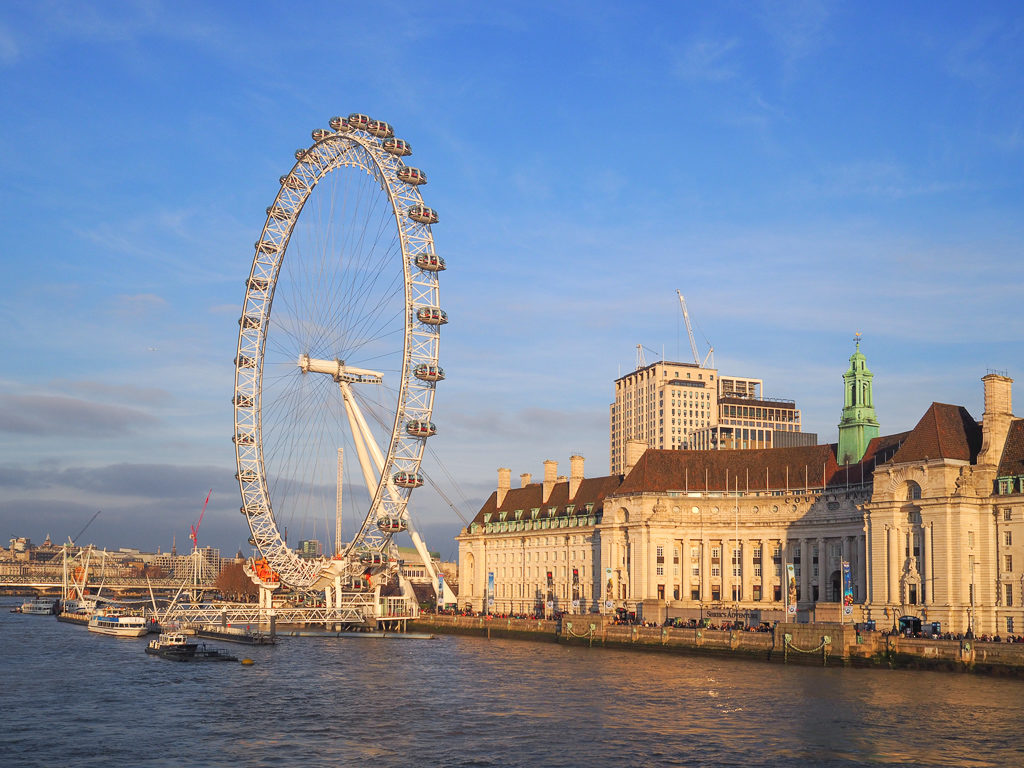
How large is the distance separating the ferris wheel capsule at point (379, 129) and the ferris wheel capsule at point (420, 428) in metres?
27.1

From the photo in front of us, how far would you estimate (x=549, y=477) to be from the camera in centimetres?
16162

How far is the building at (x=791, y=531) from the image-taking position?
94750 mm

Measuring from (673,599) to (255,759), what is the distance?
8707cm

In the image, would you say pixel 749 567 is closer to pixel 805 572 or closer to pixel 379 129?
pixel 805 572

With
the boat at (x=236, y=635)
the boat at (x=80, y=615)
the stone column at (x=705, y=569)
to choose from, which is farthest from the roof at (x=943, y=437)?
the boat at (x=80, y=615)

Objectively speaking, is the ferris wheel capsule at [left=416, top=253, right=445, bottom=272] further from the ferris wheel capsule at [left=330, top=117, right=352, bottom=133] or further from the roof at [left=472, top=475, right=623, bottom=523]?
the roof at [left=472, top=475, right=623, bottom=523]

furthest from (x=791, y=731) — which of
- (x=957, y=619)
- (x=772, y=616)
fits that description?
(x=772, y=616)

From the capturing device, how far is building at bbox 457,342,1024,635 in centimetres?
9475

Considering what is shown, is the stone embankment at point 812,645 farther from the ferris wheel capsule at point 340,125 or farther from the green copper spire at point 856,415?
the ferris wheel capsule at point 340,125

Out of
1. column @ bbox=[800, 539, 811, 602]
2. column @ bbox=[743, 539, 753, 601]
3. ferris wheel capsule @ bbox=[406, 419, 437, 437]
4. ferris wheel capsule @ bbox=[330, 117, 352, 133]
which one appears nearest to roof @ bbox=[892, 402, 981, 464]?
column @ bbox=[800, 539, 811, 602]

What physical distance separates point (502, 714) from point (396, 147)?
208 feet

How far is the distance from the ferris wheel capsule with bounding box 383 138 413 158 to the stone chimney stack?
55.1m

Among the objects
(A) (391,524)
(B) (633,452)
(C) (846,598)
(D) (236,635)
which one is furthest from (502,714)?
(B) (633,452)

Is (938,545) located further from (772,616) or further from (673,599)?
(673,599)
